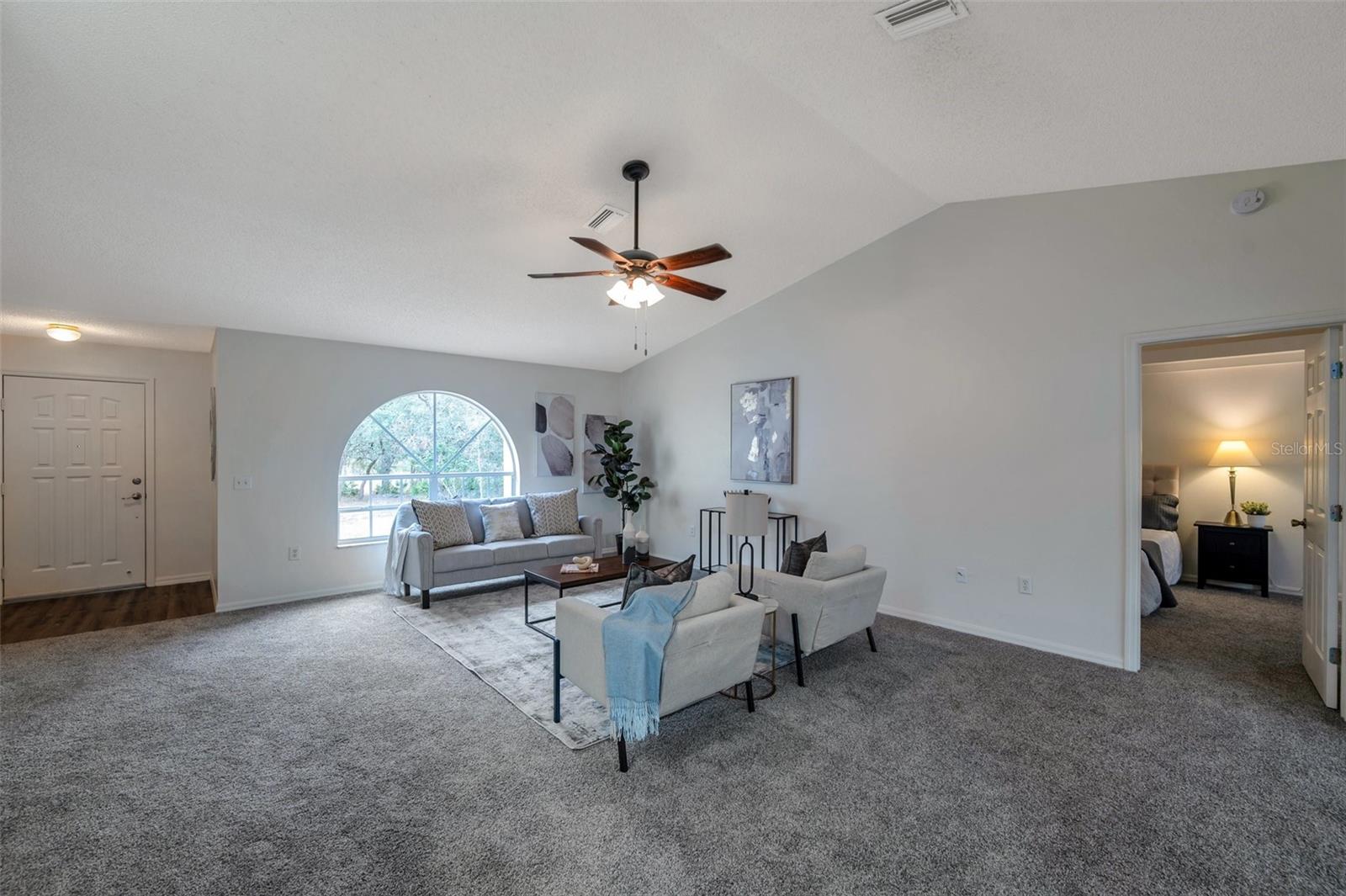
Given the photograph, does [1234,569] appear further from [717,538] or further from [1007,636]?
[717,538]

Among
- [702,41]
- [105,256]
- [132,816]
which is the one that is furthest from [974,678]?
[105,256]

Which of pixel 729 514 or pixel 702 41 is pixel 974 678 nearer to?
pixel 729 514

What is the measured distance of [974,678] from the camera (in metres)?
3.39

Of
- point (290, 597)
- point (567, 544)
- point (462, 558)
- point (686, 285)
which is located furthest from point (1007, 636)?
point (290, 597)

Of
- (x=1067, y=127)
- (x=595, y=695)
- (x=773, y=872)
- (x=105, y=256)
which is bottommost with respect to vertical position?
(x=773, y=872)

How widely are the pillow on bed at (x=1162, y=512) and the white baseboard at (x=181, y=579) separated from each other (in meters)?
9.75

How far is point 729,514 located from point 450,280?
2860 mm

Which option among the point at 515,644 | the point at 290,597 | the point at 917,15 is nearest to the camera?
the point at 917,15

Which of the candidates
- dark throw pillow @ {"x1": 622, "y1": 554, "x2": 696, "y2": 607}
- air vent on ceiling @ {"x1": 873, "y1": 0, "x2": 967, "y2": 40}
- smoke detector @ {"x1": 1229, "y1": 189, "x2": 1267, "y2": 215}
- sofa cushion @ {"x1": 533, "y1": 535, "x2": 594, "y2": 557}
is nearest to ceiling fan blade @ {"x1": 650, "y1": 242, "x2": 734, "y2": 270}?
air vent on ceiling @ {"x1": 873, "y1": 0, "x2": 967, "y2": 40}

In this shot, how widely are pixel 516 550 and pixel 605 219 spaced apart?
3.25 m

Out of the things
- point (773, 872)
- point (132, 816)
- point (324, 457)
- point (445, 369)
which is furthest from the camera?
point (445, 369)

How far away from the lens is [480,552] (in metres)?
5.27

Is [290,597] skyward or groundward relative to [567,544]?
groundward

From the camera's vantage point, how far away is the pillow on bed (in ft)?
19.0
